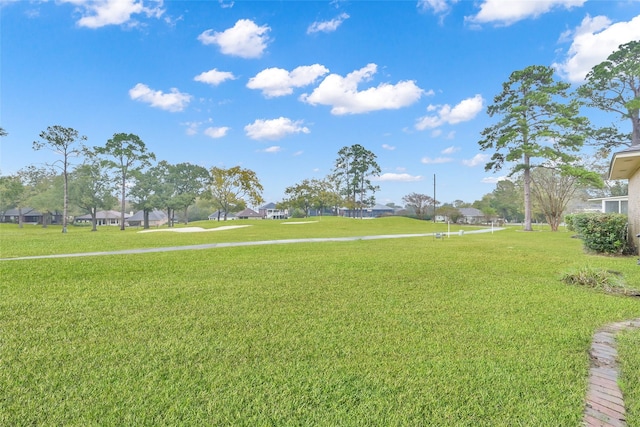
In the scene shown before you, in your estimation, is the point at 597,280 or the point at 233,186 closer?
the point at 597,280

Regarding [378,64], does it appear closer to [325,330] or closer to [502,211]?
[325,330]

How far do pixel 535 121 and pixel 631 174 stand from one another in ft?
49.0

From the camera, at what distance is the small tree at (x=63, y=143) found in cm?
2283

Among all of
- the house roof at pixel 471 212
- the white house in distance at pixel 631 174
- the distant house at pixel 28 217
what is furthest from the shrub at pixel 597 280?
the distant house at pixel 28 217

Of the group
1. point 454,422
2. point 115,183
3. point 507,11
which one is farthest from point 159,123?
point 454,422

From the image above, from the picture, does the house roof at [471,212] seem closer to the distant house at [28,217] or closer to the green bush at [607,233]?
the green bush at [607,233]

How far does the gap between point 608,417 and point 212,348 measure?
2931mm

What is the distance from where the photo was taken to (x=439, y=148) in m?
29.4

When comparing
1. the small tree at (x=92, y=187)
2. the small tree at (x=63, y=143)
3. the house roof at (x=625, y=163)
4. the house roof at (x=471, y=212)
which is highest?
the small tree at (x=63, y=143)

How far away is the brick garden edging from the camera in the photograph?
1922mm

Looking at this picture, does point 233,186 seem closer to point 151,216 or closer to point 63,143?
point 63,143

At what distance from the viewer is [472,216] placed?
54.2 m

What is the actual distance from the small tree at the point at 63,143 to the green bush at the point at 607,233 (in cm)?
3041

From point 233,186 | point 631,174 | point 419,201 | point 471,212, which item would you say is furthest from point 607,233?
point 471,212
